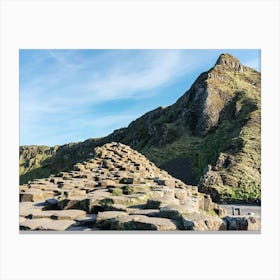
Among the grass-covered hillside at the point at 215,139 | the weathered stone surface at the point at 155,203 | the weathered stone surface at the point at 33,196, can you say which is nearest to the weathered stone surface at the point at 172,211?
the weathered stone surface at the point at 155,203

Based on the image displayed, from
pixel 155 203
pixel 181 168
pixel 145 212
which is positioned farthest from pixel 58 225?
pixel 181 168

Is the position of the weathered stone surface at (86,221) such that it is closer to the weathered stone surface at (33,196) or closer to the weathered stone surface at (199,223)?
the weathered stone surface at (199,223)

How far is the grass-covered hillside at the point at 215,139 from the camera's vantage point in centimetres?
1526

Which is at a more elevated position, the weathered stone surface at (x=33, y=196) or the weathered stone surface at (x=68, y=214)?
the weathered stone surface at (x=33, y=196)

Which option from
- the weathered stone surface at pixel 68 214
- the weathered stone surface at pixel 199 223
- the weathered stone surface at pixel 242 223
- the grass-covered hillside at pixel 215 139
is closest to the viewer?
the weathered stone surface at pixel 199 223

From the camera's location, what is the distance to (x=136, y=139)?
4050 cm

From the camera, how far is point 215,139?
2577 centimetres

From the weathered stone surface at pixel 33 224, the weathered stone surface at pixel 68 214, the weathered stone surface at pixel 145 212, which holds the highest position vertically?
the weathered stone surface at pixel 145 212

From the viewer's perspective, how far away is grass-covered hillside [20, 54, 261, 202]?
1526 cm

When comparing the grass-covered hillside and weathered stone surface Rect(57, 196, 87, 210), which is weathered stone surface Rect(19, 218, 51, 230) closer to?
weathered stone surface Rect(57, 196, 87, 210)

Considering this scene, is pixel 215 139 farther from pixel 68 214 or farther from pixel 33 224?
pixel 33 224
